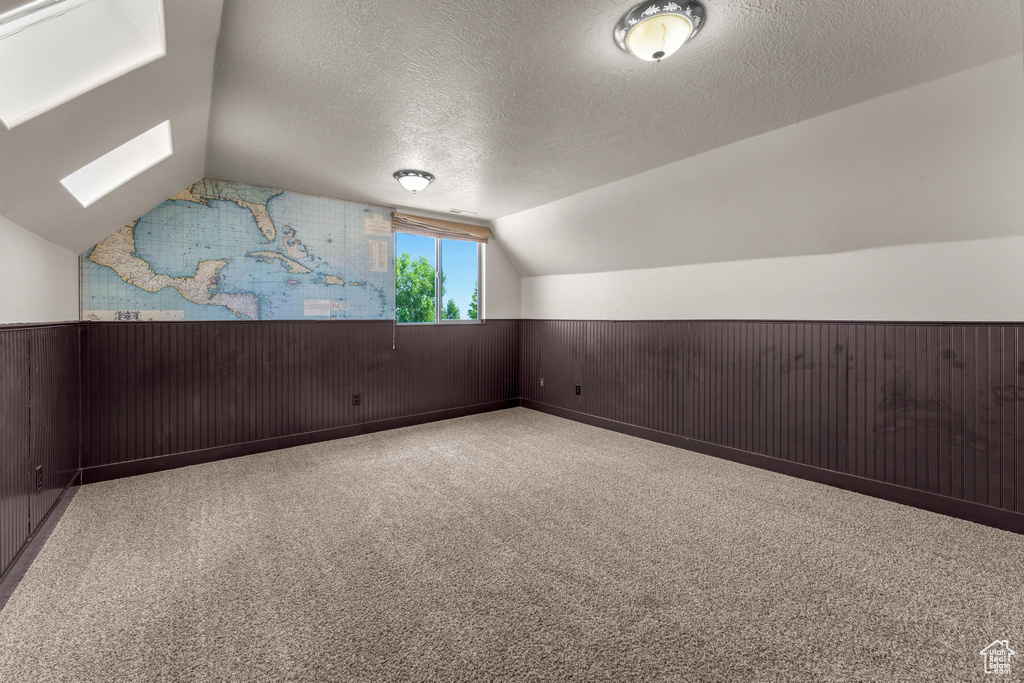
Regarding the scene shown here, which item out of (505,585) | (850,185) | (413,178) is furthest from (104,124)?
(850,185)

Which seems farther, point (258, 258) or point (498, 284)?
point (498, 284)

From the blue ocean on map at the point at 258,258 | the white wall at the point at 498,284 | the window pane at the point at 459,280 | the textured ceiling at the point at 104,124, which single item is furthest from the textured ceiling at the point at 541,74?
the white wall at the point at 498,284

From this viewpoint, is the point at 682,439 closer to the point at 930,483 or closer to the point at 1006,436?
the point at 930,483

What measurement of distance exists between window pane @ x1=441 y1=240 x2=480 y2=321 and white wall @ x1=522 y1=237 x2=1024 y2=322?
172 cm

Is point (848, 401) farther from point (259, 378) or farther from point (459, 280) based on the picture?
point (259, 378)

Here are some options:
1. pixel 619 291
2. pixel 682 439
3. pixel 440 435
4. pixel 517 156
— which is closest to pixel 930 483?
pixel 682 439

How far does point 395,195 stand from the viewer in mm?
4391

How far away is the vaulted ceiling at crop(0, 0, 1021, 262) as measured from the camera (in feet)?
5.71

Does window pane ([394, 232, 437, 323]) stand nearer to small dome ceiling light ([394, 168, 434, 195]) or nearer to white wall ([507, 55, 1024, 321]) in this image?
small dome ceiling light ([394, 168, 434, 195])

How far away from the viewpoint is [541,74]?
2.19 metres

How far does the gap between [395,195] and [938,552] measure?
16.1 feet

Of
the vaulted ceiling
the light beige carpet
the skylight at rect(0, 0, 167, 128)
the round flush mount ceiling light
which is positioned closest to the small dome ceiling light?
the vaulted ceiling

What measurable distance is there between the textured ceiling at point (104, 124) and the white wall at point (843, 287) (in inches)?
158

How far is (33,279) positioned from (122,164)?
35.6 inches
